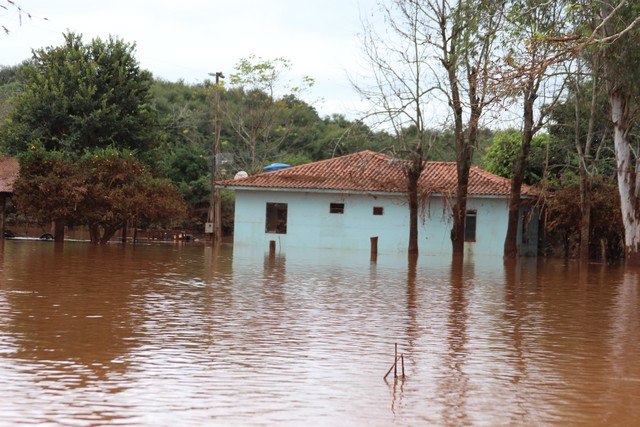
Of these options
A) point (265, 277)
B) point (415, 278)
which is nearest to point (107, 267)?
point (265, 277)

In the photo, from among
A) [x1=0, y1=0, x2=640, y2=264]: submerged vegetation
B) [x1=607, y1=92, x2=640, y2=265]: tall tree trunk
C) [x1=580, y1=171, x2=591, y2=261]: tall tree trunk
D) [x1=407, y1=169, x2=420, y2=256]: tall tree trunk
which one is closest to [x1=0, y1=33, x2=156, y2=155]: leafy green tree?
[x1=0, y1=0, x2=640, y2=264]: submerged vegetation

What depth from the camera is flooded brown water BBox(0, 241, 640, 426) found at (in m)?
6.59

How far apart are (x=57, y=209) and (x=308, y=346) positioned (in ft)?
92.3

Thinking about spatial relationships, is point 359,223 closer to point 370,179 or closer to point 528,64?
point 370,179

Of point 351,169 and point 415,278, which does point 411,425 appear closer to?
point 415,278

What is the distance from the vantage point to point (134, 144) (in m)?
41.9

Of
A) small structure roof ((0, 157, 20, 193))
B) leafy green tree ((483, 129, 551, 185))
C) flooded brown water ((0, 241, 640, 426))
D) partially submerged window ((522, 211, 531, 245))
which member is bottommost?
flooded brown water ((0, 241, 640, 426))

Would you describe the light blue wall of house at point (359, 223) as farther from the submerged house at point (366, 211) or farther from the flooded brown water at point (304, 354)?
the flooded brown water at point (304, 354)

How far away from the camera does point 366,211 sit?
138ft

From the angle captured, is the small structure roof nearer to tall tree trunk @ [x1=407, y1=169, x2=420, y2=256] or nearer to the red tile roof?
the red tile roof

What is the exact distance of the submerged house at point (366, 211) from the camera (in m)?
41.2

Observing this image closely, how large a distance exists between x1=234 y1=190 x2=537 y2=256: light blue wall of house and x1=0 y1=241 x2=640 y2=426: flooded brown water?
23.4 meters

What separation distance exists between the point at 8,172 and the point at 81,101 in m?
4.25

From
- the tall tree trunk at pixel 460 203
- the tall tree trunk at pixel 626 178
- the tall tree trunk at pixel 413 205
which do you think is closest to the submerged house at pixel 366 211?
the tall tree trunk at pixel 413 205
